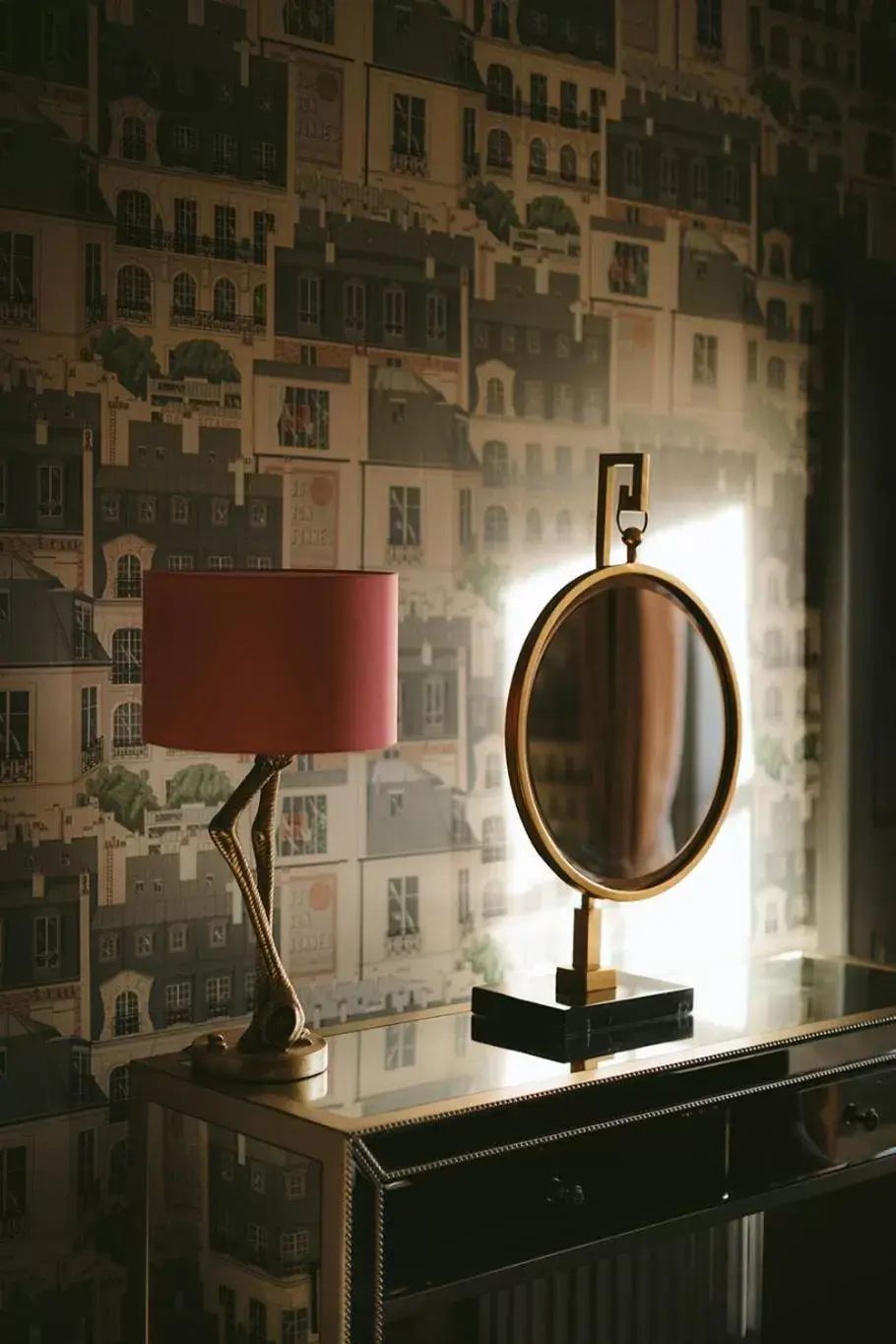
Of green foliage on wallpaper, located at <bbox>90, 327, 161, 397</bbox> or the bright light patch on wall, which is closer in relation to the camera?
green foliage on wallpaper, located at <bbox>90, 327, 161, 397</bbox>

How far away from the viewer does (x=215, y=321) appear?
251cm

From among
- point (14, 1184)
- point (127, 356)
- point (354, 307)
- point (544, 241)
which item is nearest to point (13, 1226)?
point (14, 1184)

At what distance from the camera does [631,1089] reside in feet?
7.40

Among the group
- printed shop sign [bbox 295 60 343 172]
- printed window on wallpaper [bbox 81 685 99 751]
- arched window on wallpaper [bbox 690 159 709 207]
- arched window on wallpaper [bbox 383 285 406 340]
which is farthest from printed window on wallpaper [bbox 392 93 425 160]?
printed window on wallpaper [bbox 81 685 99 751]

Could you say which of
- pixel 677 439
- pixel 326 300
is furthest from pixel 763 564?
pixel 326 300

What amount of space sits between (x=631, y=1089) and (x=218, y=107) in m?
1.46

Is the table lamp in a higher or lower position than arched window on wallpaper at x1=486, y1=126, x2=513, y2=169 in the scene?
lower

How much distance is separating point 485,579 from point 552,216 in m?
0.62

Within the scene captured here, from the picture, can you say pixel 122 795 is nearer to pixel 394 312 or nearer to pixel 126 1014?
pixel 126 1014

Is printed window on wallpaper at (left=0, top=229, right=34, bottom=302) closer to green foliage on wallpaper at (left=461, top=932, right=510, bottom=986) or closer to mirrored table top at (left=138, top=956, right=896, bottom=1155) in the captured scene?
mirrored table top at (left=138, top=956, right=896, bottom=1155)

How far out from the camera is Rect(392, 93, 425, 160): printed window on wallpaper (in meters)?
2.71

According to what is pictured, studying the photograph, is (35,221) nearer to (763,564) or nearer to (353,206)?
(353,206)

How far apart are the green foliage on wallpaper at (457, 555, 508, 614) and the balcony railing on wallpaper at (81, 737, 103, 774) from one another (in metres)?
0.67

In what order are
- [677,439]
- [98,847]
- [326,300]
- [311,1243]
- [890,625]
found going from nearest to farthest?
[311,1243] < [98,847] < [326,300] < [677,439] < [890,625]
